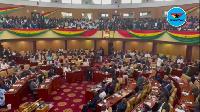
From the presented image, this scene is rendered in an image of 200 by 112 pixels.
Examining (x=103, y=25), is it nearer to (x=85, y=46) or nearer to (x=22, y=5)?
(x=85, y=46)

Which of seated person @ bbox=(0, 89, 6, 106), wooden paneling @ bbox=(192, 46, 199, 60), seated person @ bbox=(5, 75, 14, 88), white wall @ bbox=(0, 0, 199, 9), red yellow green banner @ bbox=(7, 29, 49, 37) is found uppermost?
white wall @ bbox=(0, 0, 199, 9)

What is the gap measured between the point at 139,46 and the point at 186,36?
8.83 m

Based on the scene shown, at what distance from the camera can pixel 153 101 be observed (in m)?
8.42

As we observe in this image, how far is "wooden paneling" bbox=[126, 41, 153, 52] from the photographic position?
22703 millimetres

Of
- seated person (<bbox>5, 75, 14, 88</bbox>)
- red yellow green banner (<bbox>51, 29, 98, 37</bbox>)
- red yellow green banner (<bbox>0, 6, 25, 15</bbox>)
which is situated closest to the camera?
seated person (<bbox>5, 75, 14, 88</bbox>)

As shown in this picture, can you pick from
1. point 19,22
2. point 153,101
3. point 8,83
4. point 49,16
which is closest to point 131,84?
point 153,101

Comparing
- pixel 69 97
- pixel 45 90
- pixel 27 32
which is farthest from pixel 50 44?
pixel 45 90

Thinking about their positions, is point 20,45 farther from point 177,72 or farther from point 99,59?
point 177,72

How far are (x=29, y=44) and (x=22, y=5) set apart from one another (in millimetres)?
5384

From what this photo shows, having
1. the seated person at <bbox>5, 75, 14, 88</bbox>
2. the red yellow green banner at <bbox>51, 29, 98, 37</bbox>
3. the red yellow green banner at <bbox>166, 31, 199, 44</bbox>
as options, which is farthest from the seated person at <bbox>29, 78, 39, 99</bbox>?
the red yellow green banner at <bbox>166, 31, 199, 44</bbox>

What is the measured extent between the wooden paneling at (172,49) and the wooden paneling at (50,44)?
13.3m

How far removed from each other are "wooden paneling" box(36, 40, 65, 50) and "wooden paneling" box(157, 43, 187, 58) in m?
13.3

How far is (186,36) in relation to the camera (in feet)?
49.9

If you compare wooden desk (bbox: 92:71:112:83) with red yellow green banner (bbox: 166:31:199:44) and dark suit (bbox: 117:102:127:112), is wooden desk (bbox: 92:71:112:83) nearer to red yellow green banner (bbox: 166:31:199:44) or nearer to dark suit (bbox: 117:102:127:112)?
dark suit (bbox: 117:102:127:112)
